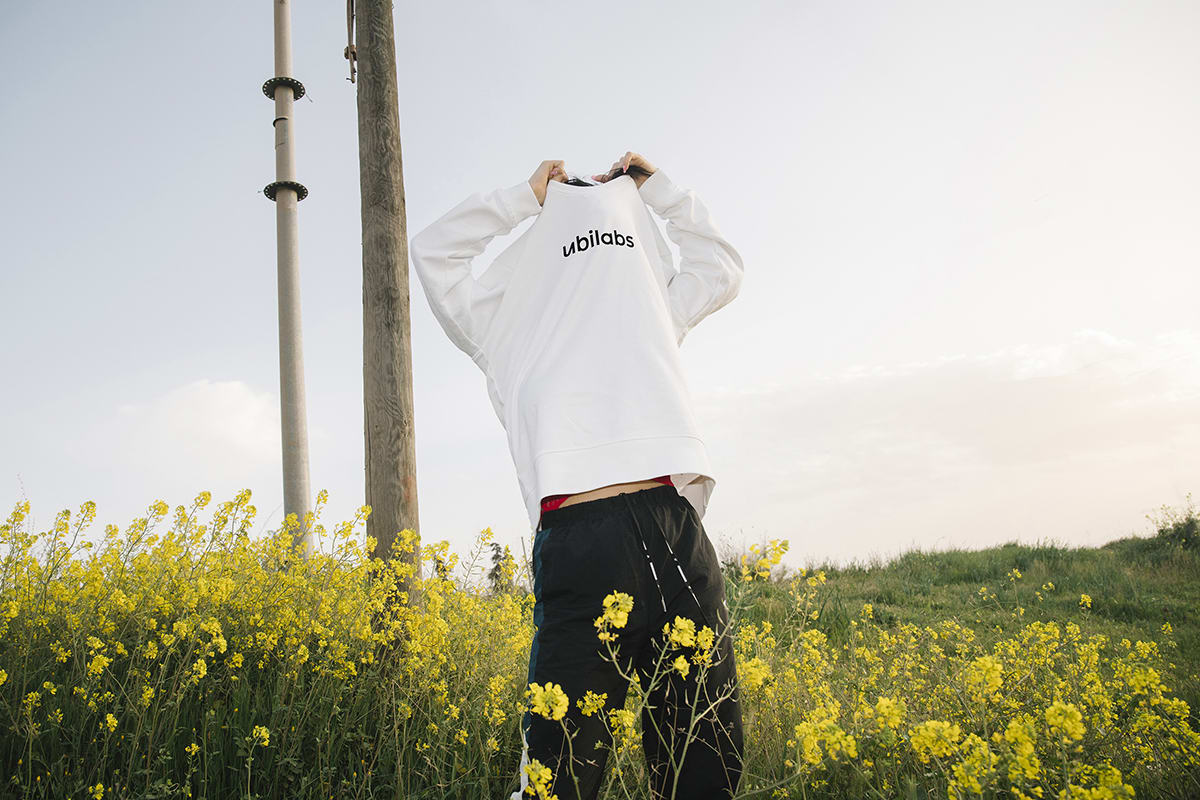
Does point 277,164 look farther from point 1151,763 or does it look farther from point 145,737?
point 1151,763

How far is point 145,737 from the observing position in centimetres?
268

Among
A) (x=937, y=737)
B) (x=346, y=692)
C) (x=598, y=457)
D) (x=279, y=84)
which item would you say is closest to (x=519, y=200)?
(x=598, y=457)

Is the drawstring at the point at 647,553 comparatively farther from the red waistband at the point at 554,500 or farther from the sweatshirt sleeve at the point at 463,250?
the sweatshirt sleeve at the point at 463,250

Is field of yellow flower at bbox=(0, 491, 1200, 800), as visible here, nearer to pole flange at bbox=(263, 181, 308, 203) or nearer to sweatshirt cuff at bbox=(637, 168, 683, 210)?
sweatshirt cuff at bbox=(637, 168, 683, 210)

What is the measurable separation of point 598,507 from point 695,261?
122 centimetres

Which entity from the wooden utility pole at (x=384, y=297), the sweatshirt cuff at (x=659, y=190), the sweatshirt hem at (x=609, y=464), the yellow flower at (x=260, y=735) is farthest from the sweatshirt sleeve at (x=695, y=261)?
the yellow flower at (x=260, y=735)

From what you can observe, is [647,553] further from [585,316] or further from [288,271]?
[288,271]

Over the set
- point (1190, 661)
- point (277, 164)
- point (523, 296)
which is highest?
point (277, 164)

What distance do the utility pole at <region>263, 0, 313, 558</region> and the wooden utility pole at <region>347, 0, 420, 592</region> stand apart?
3.07 m

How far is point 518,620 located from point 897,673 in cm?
221

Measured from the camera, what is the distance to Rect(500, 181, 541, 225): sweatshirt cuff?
2334 millimetres

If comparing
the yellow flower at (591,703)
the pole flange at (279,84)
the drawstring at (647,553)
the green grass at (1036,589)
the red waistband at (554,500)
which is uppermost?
the pole flange at (279,84)

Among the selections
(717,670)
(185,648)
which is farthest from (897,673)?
(185,648)

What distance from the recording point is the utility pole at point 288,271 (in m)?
6.57
